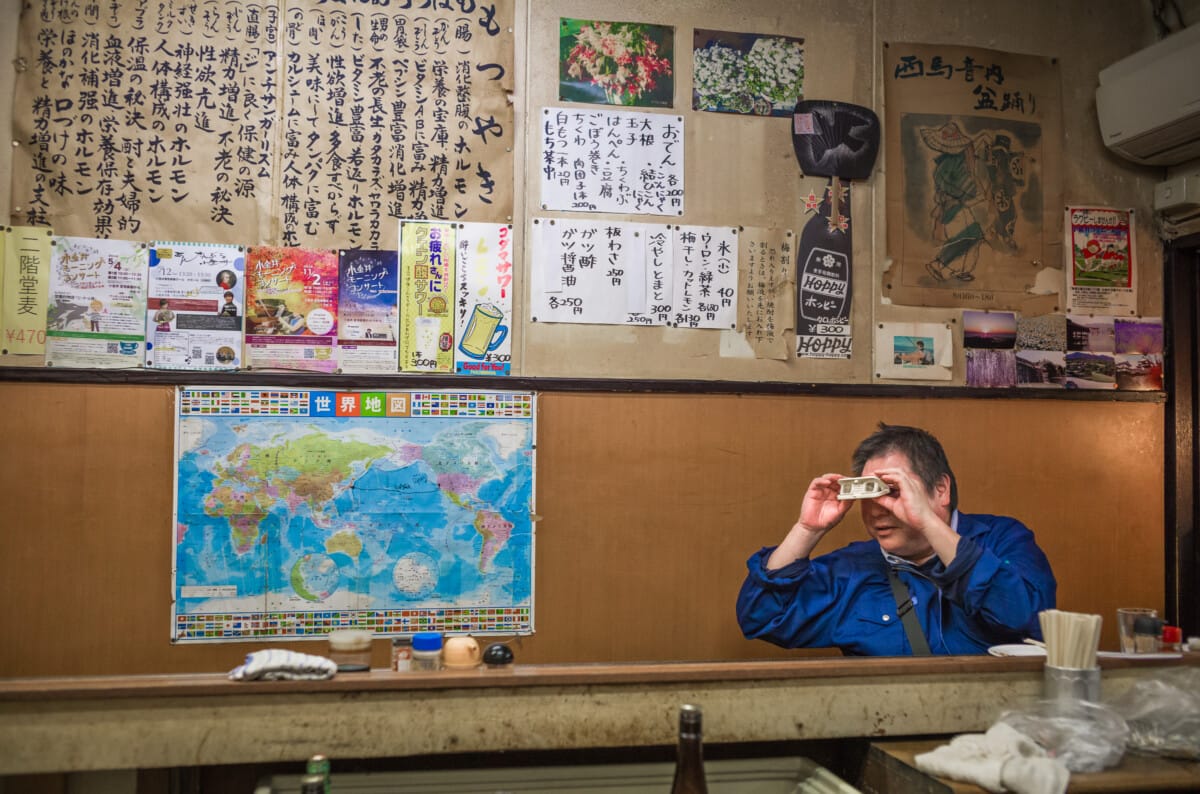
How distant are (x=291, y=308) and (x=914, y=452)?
2232 millimetres

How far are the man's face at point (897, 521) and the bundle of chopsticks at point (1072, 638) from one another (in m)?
1.02

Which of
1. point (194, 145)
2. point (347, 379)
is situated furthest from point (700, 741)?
point (194, 145)

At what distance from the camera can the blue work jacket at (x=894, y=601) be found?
2748 millimetres

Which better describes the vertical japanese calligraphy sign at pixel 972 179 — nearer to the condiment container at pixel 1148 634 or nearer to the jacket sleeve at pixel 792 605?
the jacket sleeve at pixel 792 605

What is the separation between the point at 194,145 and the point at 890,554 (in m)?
2.78

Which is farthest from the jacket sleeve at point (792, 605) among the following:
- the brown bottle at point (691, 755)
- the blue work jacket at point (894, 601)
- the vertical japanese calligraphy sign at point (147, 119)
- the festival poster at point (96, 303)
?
the festival poster at point (96, 303)

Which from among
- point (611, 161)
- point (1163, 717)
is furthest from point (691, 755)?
point (611, 161)

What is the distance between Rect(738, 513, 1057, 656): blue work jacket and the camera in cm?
275

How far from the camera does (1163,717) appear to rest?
1.75 metres

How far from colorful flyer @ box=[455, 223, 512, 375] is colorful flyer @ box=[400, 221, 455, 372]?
3cm

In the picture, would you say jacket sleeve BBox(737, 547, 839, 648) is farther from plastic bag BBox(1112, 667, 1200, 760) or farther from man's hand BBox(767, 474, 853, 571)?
plastic bag BBox(1112, 667, 1200, 760)

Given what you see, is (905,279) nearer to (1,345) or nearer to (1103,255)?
(1103,255)

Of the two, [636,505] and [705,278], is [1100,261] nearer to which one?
[705,278]

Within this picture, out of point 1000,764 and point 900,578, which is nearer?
point 1000,764
